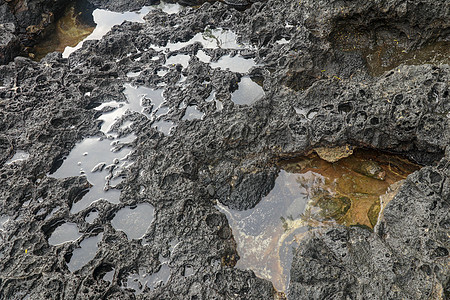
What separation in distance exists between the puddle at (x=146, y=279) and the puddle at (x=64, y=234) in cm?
85

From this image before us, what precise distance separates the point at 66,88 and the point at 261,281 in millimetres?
4263

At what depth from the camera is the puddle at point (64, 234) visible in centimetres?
396

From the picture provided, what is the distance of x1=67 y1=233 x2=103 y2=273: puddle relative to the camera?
3740 millimetres

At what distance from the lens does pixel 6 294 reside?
3.44 metres

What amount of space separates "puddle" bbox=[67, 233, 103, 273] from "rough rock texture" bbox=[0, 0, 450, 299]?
0.22 ft

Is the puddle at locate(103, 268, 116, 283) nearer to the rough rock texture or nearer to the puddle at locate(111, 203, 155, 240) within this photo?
the rough rock texture

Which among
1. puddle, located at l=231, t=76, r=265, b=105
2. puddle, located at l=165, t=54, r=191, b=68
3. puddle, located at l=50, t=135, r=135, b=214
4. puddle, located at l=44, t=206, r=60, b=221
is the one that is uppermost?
puddle, located at l=165, t=54, r=191, b=68

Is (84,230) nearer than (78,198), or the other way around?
(84,230)

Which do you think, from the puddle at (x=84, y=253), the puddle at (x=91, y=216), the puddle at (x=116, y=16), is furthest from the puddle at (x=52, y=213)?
the puddle at (x=116, y=16)

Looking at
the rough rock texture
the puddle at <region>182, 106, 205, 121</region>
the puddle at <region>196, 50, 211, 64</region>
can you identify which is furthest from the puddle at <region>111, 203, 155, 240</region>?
the puddle at <region>196, 50, 211, 64</region>

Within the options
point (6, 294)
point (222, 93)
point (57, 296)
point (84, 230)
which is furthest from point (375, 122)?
point (6, 294)

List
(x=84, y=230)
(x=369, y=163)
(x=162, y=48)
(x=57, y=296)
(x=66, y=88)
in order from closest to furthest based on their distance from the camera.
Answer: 1. (x=57, y=296)
2. (x=84, y=230)
3. (x=369, y=163)
4. (x=66, y=88)
5. (x=162, y=48)

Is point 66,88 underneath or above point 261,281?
above

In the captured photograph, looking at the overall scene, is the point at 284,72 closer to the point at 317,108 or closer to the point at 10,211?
the point at 317,108
